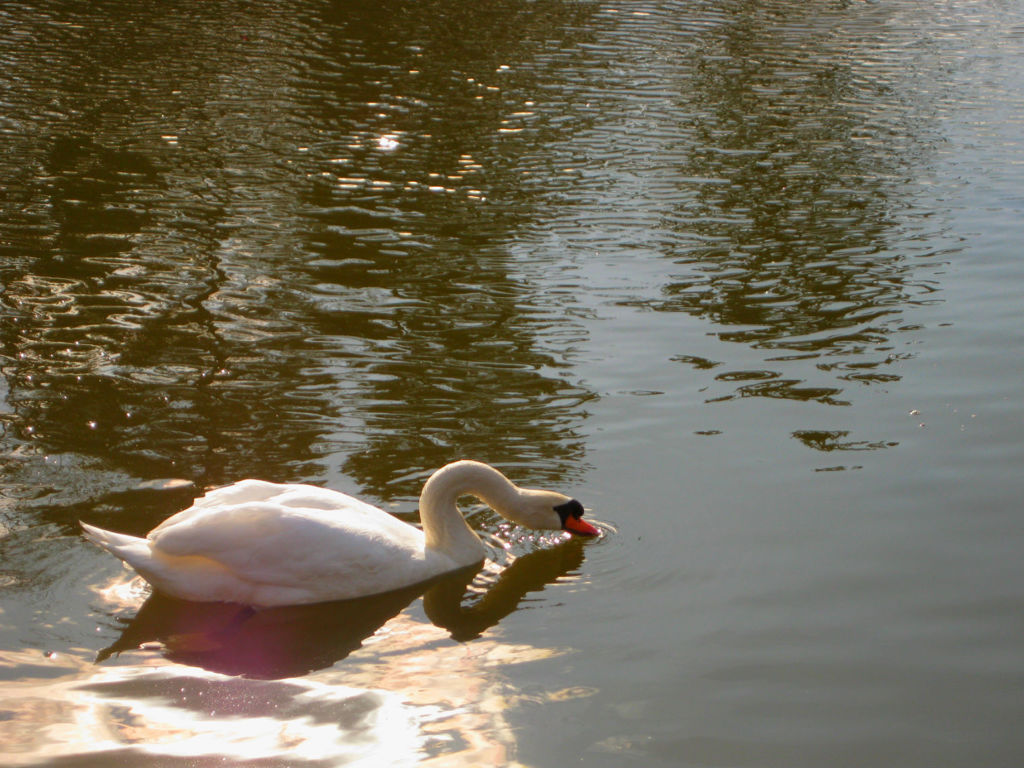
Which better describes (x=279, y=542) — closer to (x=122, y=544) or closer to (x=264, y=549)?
(x=264, y=549)

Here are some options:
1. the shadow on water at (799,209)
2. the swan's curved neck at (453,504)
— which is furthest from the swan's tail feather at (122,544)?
the shadow on water at (799,209)

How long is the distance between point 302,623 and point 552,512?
1.59 m

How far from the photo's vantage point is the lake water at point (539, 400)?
5648 millimetres

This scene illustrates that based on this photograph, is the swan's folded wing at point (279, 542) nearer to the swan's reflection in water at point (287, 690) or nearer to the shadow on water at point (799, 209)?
the swan's reflection in water at point (287, 690)

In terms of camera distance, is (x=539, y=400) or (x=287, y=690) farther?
(x=539, y=400)

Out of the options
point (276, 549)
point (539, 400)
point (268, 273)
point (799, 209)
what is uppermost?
point (799, 209)

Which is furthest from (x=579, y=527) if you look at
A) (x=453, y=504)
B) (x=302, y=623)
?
(x=302, y=623)

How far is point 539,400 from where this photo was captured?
9.21 meters

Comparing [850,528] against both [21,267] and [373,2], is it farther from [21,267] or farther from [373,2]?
[373,2]

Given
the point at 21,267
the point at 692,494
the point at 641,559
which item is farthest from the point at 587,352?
the point at 21,267

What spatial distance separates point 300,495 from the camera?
6727 millimetres

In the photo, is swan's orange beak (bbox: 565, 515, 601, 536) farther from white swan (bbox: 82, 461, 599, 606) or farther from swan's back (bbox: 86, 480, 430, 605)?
swan's back (bbox: 86, 480, 430, 605)

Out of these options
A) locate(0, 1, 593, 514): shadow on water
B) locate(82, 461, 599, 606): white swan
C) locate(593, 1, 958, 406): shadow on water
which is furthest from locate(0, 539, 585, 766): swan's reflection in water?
locate(593, 1, 958, 406): shadow on water

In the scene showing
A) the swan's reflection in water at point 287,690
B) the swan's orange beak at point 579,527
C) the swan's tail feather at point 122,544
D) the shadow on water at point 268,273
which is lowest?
the swan's reflection in water at point 287,690
